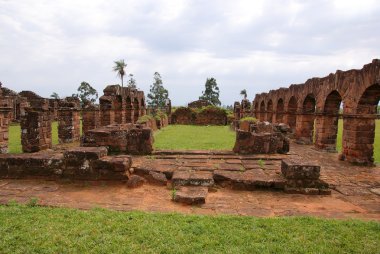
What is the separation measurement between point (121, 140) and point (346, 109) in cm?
844

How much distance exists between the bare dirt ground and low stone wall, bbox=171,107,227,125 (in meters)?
28.0

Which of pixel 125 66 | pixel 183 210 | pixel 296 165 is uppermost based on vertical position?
pixel 125 66

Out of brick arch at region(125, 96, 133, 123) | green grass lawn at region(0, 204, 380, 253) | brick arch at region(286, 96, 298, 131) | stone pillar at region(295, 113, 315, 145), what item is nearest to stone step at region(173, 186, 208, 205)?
green grass lawn at region(0, 204, 380, 253)

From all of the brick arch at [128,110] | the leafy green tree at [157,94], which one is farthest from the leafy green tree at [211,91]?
the brick arch at [128,110]

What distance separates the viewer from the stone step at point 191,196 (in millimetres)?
5238

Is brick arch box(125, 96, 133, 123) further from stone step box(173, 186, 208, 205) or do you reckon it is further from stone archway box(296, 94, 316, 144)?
stone step box(173, 186, 208, 205)

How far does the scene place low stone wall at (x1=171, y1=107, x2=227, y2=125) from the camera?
34906 millimetres

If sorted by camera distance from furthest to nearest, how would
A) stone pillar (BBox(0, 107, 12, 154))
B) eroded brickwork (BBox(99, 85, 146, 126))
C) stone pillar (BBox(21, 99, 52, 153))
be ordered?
1. eroded brickwork (BBox(99, 85, 146, 126))
2. stone pillar (BBox(21, 99, 52, 153))
3. stone pillar (BBox(0, 107, 12, 154))

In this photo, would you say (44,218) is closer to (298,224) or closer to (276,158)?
(298,224)

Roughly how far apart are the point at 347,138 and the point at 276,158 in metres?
3.76

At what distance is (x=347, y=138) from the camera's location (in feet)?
34.3

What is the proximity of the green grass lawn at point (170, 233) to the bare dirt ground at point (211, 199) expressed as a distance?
1.61 ft

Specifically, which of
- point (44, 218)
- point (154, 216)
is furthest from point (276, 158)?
point (44, 218)

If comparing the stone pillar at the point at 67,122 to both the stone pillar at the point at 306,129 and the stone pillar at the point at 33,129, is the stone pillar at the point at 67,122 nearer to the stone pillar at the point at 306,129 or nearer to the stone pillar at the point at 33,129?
the stone pillar at the point at 33,129
